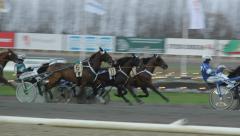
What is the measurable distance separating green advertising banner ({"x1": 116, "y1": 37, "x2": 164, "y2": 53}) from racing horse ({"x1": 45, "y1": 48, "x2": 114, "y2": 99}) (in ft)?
30.1

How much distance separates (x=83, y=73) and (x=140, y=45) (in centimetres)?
977

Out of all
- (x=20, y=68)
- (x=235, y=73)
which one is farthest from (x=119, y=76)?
(x=235, y=73)

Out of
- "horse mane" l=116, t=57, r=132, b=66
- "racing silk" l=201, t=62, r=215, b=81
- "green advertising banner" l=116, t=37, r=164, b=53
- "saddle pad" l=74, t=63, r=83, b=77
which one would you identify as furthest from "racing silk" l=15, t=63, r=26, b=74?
"green advertising banner" l=116, t=37, r=164, b=53

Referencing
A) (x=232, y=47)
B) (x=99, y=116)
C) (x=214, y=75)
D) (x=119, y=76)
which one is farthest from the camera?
(x=232, y=47)

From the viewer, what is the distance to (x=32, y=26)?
160ft

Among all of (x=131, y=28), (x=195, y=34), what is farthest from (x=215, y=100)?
(x=131, y=28)

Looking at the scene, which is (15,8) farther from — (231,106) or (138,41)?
(231,106)

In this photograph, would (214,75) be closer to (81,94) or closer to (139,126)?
(81,94)

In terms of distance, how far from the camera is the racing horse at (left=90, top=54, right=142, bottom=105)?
60.6 ft

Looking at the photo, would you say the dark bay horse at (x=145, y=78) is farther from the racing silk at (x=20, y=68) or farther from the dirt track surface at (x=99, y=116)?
the dirt track surface at (x=99, y=116)

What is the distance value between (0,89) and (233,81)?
10.6 m

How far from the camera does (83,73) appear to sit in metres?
18.3

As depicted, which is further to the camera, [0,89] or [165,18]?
[165,18]

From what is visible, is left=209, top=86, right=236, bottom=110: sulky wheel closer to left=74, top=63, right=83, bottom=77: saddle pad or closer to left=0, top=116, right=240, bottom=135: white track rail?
left=74, top=63, right=83, bottom=77: saddle pad
